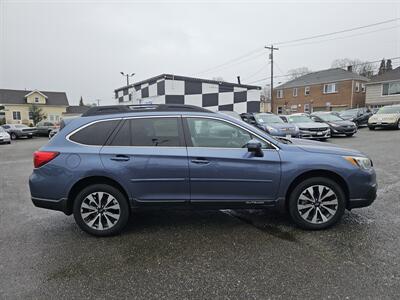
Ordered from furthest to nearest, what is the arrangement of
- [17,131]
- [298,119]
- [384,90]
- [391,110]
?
[384,90]
[17,131]
[391,110]
[298,119]

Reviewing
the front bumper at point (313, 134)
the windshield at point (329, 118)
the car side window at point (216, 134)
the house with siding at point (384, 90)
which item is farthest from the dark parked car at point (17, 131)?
the house with siding at point (384, 90)

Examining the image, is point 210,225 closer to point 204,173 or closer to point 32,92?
point 204,173

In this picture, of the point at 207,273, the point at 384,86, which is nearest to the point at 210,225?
the point at 207,273

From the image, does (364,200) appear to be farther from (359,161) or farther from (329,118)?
(329,118)

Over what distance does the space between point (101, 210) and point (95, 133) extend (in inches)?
37.1

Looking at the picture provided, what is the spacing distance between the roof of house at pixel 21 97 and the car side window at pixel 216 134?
4546 cm

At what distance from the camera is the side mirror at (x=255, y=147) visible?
308 centimetres

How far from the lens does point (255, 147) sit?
308 centimetres

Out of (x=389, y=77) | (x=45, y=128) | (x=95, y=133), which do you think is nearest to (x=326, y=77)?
(x=389, y=77)

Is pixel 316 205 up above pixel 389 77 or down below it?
below

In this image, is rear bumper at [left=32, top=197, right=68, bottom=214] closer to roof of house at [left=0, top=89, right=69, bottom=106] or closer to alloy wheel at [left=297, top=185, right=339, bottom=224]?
alloy wheel at [left=297, top=185, right=339, bottom=224]

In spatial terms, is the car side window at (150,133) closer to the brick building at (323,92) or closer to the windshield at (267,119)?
the windshield at (267,119)

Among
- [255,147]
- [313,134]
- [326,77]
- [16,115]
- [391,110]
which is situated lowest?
[313,134]

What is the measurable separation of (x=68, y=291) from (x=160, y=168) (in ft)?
4.80
